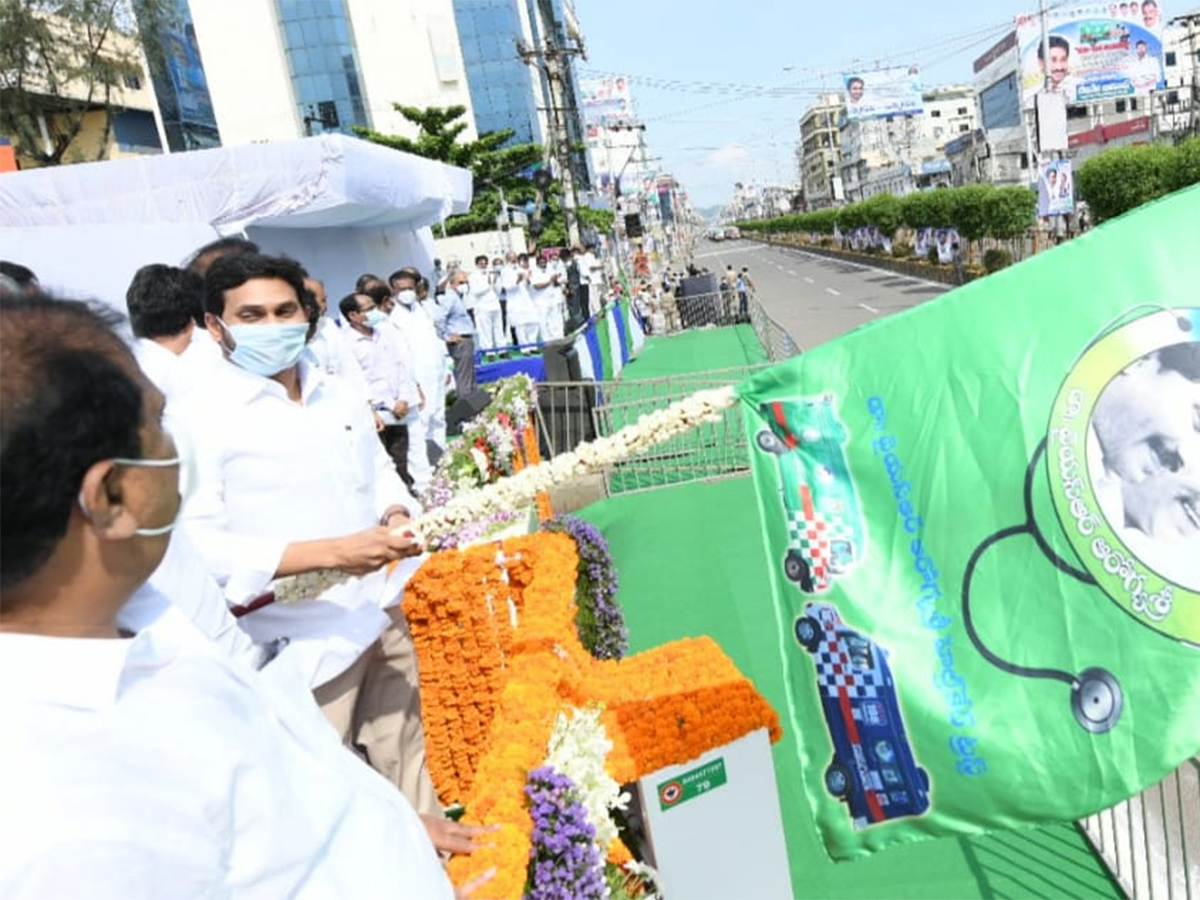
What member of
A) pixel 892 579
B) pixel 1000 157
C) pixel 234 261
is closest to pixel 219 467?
pixel 234 261

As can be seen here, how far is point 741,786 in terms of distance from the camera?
10.3 ft

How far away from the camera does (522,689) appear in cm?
315

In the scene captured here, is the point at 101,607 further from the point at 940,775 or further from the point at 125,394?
the point at 940,775

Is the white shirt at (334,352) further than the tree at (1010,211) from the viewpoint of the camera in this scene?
No

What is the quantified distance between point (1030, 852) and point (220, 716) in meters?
3.45

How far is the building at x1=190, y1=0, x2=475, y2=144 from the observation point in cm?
4694

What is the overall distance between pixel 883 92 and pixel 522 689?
3385 inches

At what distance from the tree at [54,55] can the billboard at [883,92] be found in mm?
59581

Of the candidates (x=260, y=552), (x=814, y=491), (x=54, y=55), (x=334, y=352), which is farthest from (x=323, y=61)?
(x=814, y=491)

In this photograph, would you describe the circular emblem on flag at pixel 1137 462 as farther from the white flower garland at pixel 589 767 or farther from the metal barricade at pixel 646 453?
the metal barricade at pixel 646 453

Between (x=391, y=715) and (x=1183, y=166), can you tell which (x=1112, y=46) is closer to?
(x=1183, y=166)

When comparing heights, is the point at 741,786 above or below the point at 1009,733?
below

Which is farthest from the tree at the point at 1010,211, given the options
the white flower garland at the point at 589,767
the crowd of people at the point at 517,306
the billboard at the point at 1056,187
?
the white flower garland at the point at 589,767

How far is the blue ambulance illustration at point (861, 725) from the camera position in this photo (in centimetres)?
234
